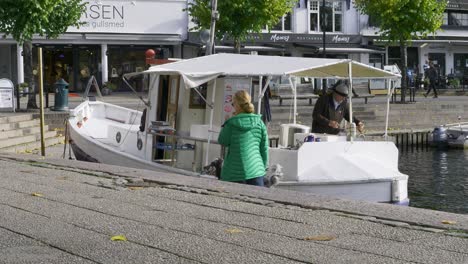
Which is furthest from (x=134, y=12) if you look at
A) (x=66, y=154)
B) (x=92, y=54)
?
(x=66, y=154)

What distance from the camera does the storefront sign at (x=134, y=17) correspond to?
45406 mm

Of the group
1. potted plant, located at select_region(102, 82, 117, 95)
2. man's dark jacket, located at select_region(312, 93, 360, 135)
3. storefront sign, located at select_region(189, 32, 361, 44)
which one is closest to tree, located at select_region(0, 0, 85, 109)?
man's dark jacket, located at select_region(312, 93, 360, 135)

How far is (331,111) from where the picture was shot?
53.2 feet

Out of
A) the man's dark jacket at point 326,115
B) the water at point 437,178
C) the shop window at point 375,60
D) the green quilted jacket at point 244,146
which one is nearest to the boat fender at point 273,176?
the man's dark jacket at point 326,115

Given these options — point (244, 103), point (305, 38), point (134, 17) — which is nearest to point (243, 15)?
point (134, 17)

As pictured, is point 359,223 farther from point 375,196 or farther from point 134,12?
point 134,12

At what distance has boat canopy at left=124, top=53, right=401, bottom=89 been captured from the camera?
15641 millimetres

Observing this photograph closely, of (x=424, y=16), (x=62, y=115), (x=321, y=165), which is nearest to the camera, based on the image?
(x=321, y=165)

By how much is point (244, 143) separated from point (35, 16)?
1793cm

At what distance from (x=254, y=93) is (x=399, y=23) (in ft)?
76.4

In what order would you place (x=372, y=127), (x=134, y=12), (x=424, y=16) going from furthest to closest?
(x=134, y=12)
(x=424, y=16)
(x=372, y=127)

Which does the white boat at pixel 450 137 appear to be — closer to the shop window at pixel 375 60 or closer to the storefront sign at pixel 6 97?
the storefront sign at pixel 6 97

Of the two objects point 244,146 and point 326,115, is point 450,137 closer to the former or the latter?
point 326,115

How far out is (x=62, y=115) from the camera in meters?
A: 27.1
